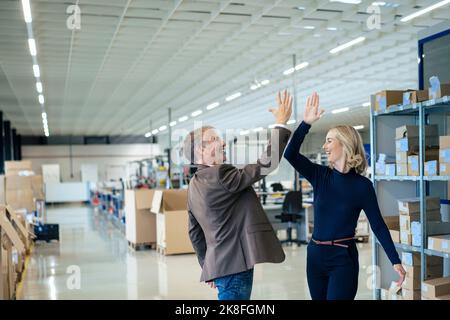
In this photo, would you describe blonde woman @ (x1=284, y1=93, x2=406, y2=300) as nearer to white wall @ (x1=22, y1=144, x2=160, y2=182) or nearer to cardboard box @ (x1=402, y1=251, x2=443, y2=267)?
cardboard box @ (x1=402, y1=251, x2=443, y2=267)

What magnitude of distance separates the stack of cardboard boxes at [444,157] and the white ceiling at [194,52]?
3843 millimetres

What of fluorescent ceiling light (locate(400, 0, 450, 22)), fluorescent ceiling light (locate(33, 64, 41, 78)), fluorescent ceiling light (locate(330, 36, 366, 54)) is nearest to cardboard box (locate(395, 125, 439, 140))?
fluorescent ceiling light (locate(400, 0, 450, 22))

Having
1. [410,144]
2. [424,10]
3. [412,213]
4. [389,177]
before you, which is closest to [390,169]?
[389,177]

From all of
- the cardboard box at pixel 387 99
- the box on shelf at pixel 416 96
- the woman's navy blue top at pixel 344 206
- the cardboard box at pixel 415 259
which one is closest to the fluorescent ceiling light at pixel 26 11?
the cardboard box at pixel 387 99

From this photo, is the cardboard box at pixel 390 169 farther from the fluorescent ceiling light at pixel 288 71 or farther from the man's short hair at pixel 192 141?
the fluorescent ceiling light at pixel 288 71

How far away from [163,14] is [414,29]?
14.1 feet

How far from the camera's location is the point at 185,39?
28.1ft

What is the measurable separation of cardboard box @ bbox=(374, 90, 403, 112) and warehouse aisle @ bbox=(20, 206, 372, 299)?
2195 millimetres

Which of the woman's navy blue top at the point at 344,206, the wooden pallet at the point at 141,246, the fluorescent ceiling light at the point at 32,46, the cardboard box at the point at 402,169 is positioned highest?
the fluorescent ceiling light at the point at 32,46

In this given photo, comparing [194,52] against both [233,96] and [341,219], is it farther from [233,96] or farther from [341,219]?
[341,219]

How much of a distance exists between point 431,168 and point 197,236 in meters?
2.09

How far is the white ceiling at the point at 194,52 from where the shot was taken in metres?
7.09
